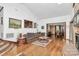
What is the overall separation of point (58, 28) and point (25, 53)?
2.50 ft

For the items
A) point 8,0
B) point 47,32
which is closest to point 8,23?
point 8,0

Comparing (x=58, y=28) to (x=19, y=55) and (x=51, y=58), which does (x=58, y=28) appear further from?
(x=19, y=55)

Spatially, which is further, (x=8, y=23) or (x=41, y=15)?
(x=41, y=15)

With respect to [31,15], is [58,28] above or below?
below

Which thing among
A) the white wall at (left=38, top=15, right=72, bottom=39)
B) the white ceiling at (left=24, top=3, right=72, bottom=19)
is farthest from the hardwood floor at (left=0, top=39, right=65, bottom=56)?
the white ceiling at (left=24, top=3, right=72, bottom=19)

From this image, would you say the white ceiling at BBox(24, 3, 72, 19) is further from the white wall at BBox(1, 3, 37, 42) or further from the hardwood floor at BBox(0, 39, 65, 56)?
the hardwood floor at BBox(0, 39, 65, 56)

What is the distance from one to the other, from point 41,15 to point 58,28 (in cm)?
41

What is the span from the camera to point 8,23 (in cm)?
163

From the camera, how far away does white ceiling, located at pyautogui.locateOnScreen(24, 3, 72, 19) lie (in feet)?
5.50

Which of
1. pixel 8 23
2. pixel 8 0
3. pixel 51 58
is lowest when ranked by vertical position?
pixel 51 58

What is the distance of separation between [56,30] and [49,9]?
0.42 metres

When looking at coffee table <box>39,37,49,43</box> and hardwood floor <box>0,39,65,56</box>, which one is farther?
coffee table <box>39,37,49,43</box>

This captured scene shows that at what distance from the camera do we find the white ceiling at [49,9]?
1.68 metres

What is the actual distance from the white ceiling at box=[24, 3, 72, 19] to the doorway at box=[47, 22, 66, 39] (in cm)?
18
